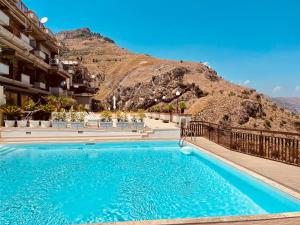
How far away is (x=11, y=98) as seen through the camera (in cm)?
2933

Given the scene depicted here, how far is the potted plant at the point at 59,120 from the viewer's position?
2050 cm

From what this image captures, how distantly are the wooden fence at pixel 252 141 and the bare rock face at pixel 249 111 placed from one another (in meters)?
35.1

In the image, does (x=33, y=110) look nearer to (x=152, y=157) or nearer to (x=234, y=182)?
(x=152, y=157)

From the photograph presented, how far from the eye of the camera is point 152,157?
14.8 meters

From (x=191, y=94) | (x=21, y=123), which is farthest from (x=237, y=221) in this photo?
(x=191, y=94)

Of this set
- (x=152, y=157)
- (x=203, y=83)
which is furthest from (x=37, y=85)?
(x=203, y=83)

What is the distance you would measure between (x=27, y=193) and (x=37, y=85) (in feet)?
93.7

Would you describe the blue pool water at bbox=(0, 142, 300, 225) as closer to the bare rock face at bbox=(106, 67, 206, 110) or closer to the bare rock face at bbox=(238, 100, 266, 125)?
the bare rock face at bbox=(238, 100, 266, 125)

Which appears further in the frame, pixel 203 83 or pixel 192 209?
pixel 203 83

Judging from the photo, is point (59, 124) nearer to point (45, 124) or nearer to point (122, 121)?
point (45, 124)

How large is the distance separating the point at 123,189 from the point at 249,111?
5163cm

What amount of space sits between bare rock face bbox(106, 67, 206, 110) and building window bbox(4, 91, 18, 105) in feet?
140

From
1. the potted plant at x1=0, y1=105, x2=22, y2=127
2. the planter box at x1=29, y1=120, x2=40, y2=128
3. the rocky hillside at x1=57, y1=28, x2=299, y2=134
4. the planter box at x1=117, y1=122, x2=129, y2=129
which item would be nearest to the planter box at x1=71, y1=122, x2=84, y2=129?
the planter box at x1=29, y1=120, x2=40, y2=128

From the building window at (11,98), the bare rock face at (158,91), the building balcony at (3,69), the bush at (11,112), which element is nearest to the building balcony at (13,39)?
the building balcony at (3,69)
